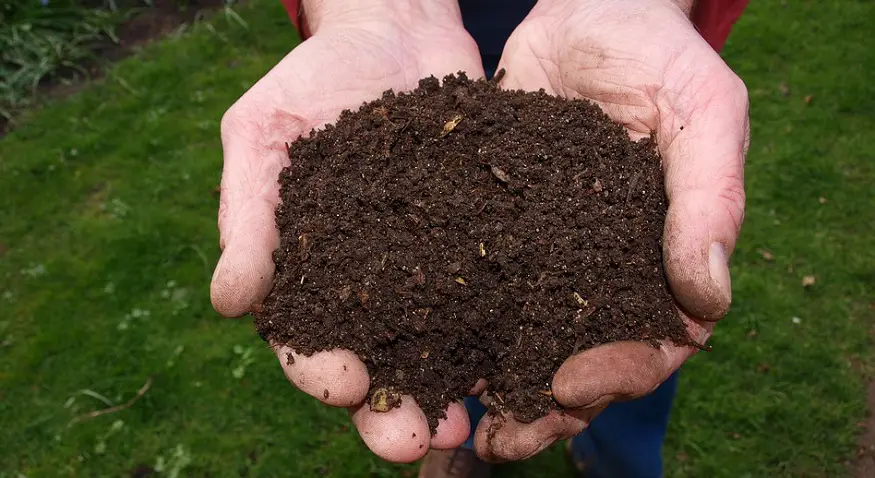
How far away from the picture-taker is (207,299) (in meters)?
3.84

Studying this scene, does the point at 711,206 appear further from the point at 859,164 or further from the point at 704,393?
the point at 859,164

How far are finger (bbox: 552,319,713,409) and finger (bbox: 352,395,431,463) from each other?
1.29ft

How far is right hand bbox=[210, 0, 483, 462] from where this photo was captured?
183 cm

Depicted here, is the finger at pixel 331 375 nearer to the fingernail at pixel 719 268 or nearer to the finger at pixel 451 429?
the finger at pixel 451 429

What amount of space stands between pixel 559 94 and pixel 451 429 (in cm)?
125

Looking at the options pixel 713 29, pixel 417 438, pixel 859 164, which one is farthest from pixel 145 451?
pixel 859 164

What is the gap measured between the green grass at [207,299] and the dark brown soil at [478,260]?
61.4 inches

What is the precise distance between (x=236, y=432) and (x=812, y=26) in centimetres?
495

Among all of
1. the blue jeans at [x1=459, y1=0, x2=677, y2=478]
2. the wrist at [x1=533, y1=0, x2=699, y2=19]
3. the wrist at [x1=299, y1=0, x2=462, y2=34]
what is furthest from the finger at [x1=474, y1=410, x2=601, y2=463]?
the wrist at [x1=299, y1=0, x2=462, y2=34]

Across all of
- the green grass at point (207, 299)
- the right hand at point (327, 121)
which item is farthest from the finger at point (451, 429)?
the green grass at point (207, 299)

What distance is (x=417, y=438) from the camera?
1.82m

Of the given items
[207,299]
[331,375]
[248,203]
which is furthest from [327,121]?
[207,299]

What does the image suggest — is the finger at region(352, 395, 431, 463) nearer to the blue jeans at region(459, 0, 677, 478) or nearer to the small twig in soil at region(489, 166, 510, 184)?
the small twig in soil at region(489, 166, 510, 184)

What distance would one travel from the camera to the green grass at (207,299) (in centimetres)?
321
